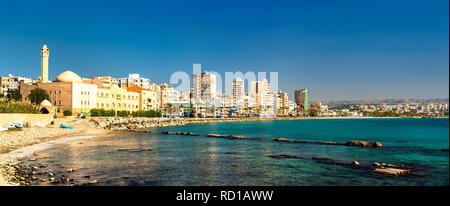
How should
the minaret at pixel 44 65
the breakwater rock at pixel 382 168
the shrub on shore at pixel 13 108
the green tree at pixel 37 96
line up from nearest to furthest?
the breakwater rock at pixel 382 168 → the shrub on shore at pixel 13 108 → the green tree at pixel 37 96 → the minaret at pixel 44 65

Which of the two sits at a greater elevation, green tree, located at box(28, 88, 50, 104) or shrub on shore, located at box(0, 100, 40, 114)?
green tree, located at box(28, 88, 50, 104)

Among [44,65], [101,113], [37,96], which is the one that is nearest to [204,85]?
[101,113]

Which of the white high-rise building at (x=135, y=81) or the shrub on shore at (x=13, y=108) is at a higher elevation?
the white high-rise building at (x=135, y=81)

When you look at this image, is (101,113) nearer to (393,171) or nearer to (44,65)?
(44,65)

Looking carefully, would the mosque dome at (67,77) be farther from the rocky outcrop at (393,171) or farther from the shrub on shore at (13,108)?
the rocky outcrop at (393,171)

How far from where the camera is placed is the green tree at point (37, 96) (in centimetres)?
7425

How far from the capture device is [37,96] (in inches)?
2948

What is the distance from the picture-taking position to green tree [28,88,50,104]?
244 ft

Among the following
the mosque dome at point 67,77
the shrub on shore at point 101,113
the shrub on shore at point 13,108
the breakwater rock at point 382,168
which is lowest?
the breakwater rock at point 382,168

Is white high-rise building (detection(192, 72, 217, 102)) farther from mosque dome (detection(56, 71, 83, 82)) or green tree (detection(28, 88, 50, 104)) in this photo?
green tree (detection(28, 88, 50, 104))

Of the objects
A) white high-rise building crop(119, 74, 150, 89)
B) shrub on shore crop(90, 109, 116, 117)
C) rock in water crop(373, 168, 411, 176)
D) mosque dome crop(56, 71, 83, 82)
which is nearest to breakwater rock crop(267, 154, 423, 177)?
rock in water crop(373, 168, 411, 176)

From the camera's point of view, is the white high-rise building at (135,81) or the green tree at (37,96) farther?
the white high-rise building at (135,81)

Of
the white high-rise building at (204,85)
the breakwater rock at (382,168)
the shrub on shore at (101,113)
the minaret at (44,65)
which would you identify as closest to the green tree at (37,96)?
the minaret at (44,65)
